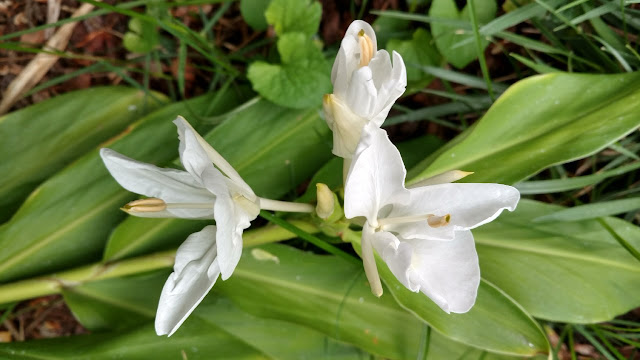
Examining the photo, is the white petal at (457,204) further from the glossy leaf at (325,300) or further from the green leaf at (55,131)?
the green leaf at (55,131)

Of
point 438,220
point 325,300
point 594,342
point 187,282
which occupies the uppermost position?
point 438,220

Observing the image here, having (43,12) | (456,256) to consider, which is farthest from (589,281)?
(43,12)

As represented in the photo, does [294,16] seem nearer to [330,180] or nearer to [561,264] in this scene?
[330,180]

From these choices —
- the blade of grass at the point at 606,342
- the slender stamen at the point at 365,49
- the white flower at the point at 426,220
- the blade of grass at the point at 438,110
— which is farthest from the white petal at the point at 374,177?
the blade of grass at the point at 606,342

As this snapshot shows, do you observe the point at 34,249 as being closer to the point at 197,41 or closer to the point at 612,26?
the point at 197,41

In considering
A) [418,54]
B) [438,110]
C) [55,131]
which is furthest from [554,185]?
[55,131]

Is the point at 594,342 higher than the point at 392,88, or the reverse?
the point at 392,88

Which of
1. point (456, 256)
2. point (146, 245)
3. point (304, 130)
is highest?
point (456, 256)
